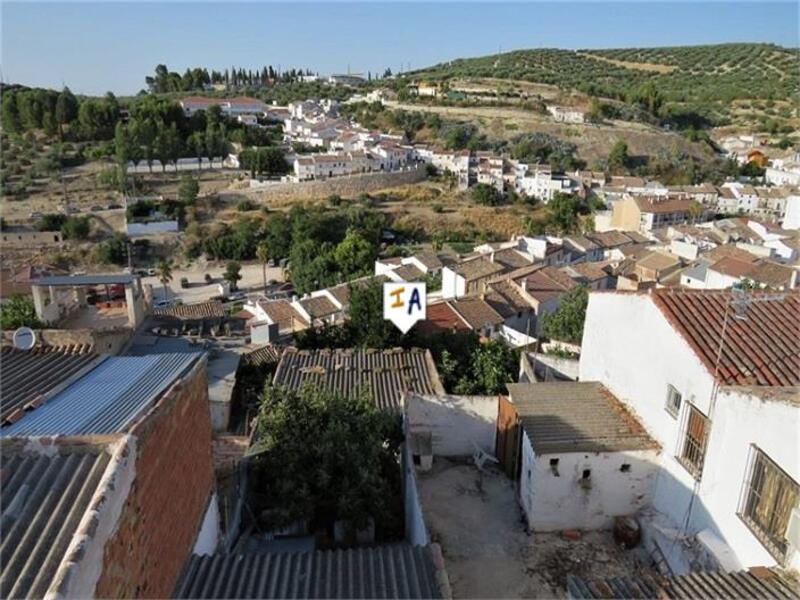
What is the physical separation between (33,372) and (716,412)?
785 centimetres

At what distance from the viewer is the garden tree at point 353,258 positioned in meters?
41.4

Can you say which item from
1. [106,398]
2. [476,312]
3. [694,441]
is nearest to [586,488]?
[694,441]

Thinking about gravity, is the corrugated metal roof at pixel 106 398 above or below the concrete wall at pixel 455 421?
above

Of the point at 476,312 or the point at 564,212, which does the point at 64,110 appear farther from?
the point at 476,312

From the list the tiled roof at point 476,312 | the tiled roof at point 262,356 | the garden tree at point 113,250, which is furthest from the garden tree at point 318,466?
the garden tree at point 113,250

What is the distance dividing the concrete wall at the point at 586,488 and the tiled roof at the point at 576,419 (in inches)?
4.3

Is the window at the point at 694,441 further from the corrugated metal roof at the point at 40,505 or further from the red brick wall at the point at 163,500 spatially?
the corrugated metal roof at the point at 40,505

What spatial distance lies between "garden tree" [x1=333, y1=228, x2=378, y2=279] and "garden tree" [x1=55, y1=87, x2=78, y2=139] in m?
44.4

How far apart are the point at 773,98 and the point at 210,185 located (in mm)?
85606

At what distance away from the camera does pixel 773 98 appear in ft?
302

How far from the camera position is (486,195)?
5969 centimetres

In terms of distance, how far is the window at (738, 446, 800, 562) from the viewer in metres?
5.59

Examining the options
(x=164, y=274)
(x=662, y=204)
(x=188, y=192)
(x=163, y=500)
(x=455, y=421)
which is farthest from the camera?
(x=188, y=192)

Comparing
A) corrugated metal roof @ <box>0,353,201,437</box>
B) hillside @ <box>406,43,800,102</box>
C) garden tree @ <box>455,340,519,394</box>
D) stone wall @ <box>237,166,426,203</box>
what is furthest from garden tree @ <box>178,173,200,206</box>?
hillside @ <box>406,43,800,102</box>
